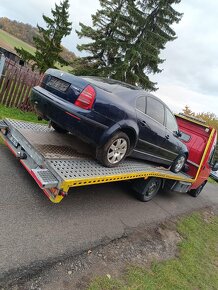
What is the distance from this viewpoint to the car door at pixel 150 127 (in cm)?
519

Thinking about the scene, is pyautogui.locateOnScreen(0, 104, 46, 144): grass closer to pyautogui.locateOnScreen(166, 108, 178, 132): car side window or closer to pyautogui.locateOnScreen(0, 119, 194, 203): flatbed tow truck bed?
pyautogui.locateOnScreen(0, 119, 194, 203): flatbed tow truck bed

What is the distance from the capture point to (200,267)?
15.1ft

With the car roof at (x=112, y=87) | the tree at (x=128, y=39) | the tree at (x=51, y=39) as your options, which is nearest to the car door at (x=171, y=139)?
the car roof at (x=112, y=87)

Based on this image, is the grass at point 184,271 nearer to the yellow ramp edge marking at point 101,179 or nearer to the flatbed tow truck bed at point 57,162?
the yellow ramp edge marking at point 101,179

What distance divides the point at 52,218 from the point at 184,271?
83.6 inches

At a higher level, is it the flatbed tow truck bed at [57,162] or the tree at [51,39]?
the tree at [51,39]

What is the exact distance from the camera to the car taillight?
13.9 feet

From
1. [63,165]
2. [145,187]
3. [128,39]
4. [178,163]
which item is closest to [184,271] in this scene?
[145,187]

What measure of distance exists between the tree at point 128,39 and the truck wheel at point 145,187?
12951 millimetres

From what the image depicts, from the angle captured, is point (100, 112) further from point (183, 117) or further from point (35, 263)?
point (183, 117)

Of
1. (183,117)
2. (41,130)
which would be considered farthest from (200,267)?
(183,117)

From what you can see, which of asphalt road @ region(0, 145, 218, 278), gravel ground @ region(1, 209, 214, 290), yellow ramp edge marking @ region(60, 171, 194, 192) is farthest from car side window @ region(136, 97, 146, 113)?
gravel ground @ region(1, 209, 214, 290)

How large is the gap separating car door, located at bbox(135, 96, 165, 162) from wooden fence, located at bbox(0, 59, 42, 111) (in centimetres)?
532

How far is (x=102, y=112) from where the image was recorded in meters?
4.30
